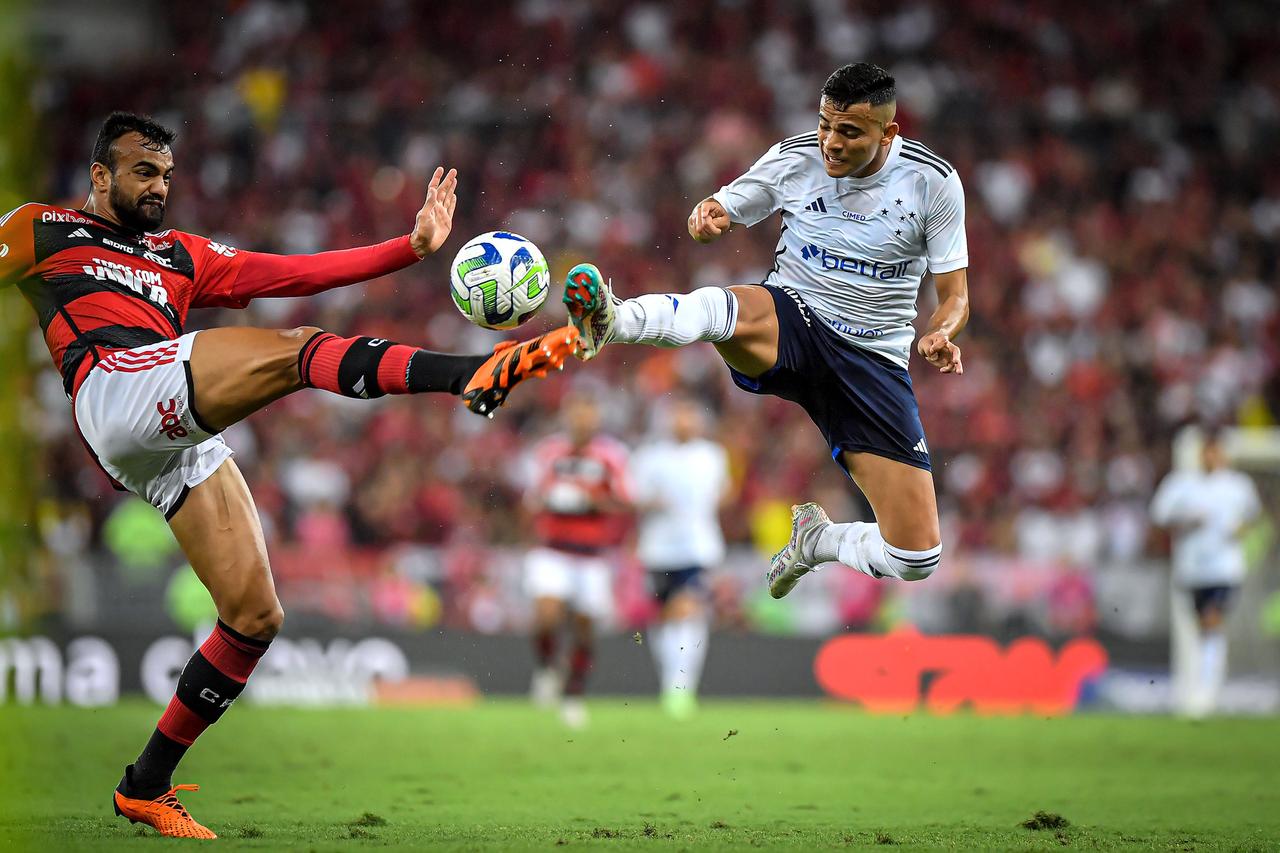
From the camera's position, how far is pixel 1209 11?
75.5 feet

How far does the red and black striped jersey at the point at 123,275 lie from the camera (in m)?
6.02

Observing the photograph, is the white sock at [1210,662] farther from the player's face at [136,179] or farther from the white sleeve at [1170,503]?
the player's face at [136,179]

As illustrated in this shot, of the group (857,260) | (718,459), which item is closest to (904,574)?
(857,260)

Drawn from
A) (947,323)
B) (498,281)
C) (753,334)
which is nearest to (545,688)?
(753,334)

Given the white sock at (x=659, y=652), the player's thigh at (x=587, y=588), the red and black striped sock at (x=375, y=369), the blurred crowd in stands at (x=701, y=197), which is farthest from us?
the blurred crowd in stands at (x=701, y=197)

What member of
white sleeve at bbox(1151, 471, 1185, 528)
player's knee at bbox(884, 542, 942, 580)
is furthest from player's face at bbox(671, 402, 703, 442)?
player's knee at bbox(884, 542, 942, 580)

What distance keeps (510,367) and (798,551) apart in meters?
2.84

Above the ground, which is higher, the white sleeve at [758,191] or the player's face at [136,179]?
the white sleeve at [758,191]

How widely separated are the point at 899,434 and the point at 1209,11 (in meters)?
18.6

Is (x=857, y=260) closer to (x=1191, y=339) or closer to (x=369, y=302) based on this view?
(x=369, y=302)

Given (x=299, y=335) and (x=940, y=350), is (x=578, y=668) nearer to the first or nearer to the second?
(x=940, y=350)

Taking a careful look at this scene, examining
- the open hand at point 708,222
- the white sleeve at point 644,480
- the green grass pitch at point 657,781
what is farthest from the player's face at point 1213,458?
the open hand at point 708,222

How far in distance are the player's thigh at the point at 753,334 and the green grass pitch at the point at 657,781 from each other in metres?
2.11

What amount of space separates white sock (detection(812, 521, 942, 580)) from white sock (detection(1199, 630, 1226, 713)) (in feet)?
26.0
